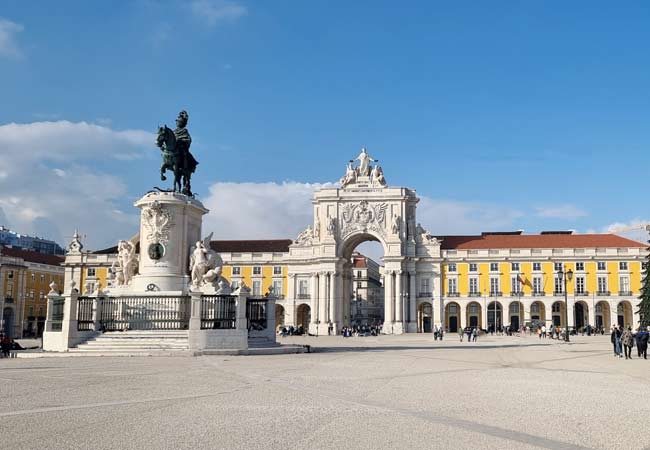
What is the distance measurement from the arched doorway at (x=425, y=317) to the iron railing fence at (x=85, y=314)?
6513 centimetres

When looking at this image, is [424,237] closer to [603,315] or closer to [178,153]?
[603,315]

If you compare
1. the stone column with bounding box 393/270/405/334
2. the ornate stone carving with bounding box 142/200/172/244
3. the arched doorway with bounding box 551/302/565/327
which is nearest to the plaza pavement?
the ornate stone carving with bounding box 142/200/172/244

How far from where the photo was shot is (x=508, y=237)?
89.3 m

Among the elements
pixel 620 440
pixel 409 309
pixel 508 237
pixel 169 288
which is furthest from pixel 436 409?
pixel 508 237

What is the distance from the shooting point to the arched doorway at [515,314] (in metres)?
83.8

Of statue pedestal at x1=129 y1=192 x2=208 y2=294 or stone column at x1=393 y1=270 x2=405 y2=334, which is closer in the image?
statue pedestal at x1=129 y1=192 x2=208 y2=294

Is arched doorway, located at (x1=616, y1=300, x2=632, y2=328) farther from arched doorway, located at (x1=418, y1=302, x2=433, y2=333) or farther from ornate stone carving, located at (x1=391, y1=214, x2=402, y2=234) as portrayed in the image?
ornate stone carving, located at (x1=391, y1=214, x2=402, y2=234)

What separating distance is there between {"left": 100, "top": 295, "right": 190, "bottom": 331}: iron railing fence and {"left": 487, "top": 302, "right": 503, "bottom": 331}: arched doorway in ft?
211

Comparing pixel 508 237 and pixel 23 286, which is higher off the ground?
pixel 508 237

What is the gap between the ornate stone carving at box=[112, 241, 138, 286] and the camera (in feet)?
86.7

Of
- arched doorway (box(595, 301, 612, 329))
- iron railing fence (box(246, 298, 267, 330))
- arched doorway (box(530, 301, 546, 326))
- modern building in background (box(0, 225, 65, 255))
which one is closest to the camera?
iron railing fence (box(246, 298, 267, 330))

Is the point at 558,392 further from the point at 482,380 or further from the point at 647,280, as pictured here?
the point at 647,280

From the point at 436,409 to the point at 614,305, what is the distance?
77313 mm

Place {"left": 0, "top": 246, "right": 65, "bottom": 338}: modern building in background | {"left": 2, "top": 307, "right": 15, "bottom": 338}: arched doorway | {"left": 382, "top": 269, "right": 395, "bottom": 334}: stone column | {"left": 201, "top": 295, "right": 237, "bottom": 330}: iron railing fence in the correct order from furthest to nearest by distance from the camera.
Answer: {"left": 382, "top": 269, "right": 395, "bottom": 334}: stone column → {"left": 0, "top": 246, "right": 65, "bottom": 338}: modern building in background → {"left": 2, "top": 307, "right": 15, "bottom": 338}: arched doorway → {"left": 201, "top": 295, "right": 237, "bottom": 330}: iron railing fence
